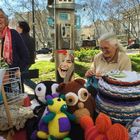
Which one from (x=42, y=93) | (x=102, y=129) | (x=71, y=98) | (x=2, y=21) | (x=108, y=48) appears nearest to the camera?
(x=102, y=129)

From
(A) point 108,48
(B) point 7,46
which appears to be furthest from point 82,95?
(B) point 7,46

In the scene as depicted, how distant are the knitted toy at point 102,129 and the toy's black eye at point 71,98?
0.16 metres

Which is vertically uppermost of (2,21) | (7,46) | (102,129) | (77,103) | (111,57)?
(2,21)

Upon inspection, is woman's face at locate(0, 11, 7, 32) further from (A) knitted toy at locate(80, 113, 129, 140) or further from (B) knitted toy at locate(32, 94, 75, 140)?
(A) knitted toy at locate(80, 113, 129, 140)

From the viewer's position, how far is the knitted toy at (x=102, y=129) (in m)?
2.51

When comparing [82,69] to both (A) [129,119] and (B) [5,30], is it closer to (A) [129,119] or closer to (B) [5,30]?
(B) [5,30]

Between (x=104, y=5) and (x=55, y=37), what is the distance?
3637cm

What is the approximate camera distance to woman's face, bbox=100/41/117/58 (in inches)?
150

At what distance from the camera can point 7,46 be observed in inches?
160

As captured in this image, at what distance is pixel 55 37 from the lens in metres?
7.04

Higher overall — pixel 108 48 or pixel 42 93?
pixel 108 48

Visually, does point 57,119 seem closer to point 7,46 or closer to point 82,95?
point 82,95

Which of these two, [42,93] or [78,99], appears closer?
[78,99]

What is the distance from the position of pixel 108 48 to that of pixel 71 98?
1008mm
